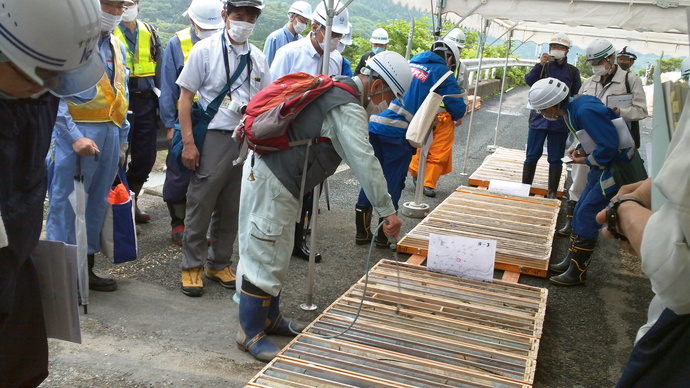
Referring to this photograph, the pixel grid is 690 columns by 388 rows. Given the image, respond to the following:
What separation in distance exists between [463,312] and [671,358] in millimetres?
2458

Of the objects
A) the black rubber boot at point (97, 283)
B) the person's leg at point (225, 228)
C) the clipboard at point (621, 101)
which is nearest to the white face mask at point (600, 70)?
the clipboard at point (621, 101)

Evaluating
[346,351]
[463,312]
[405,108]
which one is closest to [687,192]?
[346,351]

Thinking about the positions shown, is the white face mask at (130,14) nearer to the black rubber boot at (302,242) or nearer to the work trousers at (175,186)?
the work trousers at (175,186)

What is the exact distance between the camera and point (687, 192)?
4.01ft

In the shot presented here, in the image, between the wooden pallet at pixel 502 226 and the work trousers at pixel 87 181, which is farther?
the wooden pallet at pixel 502 226

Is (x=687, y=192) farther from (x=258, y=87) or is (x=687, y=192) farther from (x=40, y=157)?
(x=258, y=87)

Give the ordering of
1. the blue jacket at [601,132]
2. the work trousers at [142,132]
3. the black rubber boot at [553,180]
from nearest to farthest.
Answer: the blue jacket at [601,132] < the work trousers at [142,132] < the black rubber boot at [553,180]

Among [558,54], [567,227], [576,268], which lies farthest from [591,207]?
[558,54]

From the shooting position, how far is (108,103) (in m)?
3.83

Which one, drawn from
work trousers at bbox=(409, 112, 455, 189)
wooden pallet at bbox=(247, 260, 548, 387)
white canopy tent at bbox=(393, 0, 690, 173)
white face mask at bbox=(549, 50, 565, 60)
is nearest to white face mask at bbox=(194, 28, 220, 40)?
wooden pallet at bbox=(247, 260, 548, 387)

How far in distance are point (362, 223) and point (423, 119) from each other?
110 cm

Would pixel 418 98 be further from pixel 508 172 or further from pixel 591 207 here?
pixel 508 172

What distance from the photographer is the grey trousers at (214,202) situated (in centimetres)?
414

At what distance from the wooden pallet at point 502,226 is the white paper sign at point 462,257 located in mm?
615
